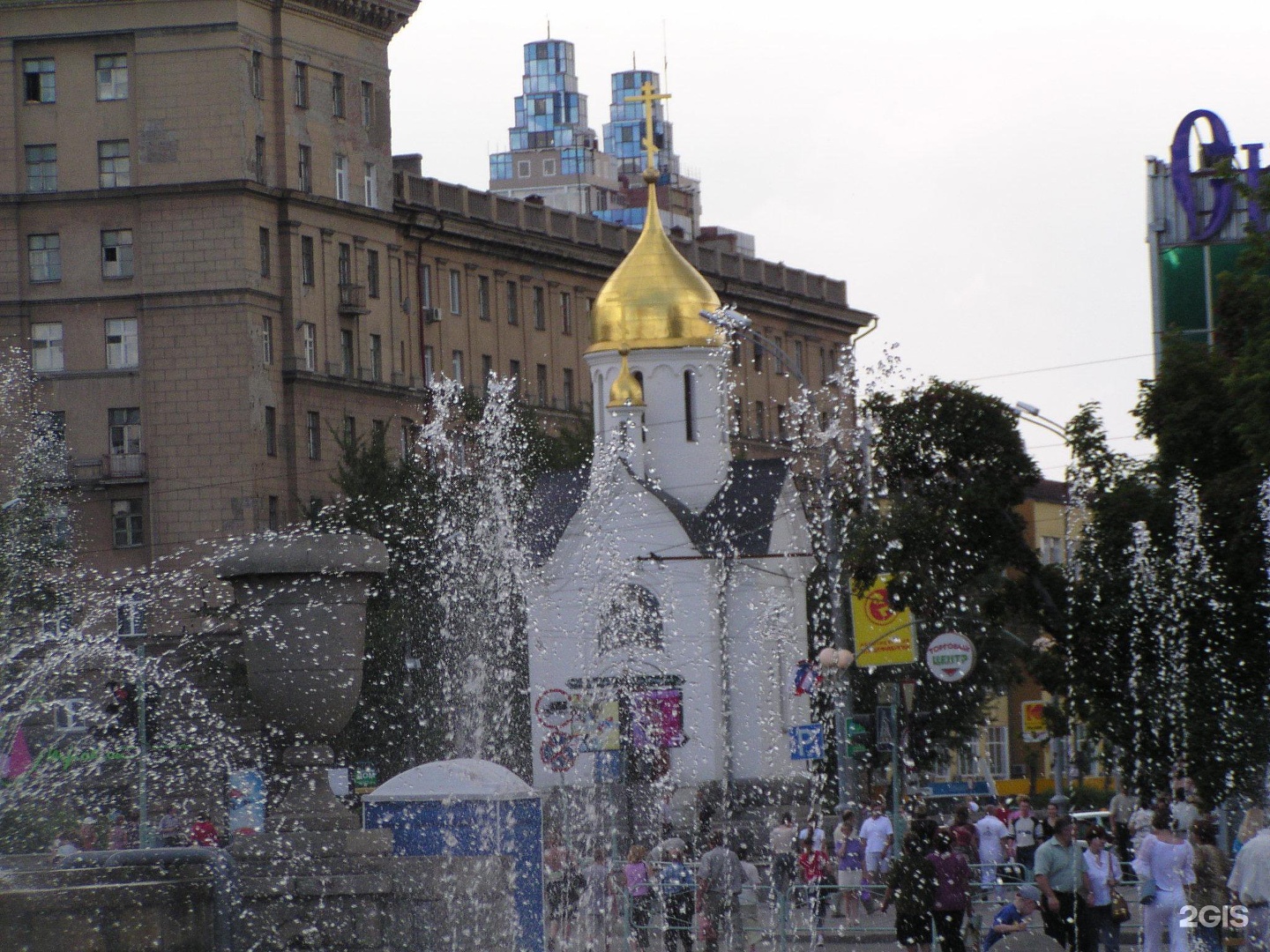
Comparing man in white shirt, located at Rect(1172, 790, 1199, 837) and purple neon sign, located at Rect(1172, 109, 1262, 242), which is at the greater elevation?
purple neon sign, located at Rect(1172, 109, 1262, 242)

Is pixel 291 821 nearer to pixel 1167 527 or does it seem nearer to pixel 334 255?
pixel 1167 527

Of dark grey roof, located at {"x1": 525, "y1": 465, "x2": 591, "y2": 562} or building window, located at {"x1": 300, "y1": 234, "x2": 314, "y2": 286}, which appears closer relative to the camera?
dark grey roof, located at {"x1": 525, "y1": 465, "x2": 591, "y2": 562}

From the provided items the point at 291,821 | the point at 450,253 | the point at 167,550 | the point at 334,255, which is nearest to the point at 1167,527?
the point at 291,821

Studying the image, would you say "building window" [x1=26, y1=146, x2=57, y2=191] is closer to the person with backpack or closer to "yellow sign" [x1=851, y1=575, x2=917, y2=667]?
"yellow sign" [x1=851, y1=575, x2=917, y2=667]

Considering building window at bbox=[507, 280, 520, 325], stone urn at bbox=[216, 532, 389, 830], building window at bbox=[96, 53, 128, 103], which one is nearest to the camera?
stone urn at bbox=[216, 532, 389, 830]

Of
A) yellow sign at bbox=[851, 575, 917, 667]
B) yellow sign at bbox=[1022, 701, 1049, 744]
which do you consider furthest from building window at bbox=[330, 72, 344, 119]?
yellow sign at bbox=[851, 575, 917, 667]

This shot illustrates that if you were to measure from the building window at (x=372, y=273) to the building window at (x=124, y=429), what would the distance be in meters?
8.45

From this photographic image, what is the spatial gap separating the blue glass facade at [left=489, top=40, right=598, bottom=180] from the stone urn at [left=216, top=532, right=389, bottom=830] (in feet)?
469

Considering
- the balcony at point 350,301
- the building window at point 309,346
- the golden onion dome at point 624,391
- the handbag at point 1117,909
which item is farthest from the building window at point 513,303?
the handbag at point 1117,909

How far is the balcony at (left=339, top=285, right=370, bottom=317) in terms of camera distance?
7269 cm

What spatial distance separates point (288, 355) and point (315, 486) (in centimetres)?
354

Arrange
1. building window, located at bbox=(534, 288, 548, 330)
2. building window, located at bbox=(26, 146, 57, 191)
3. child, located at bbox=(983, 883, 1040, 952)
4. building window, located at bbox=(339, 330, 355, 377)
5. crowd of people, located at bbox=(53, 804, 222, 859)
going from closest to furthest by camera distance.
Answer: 1. child, located at bbox=(983, 883, 1040, 952)
2. crowd of people, located at bbox=(53, 804, 222, 859)
3. building window, located at bbox=(26, 146, 57, 191)
4. building window, located at bbox=(339, 330, 355, 377)
5. building window, located at bbox=(534, 288, 548, 330)

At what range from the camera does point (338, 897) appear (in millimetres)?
14172

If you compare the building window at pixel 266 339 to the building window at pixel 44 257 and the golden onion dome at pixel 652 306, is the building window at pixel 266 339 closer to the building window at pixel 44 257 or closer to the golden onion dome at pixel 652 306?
the building window at pixel 44 257
